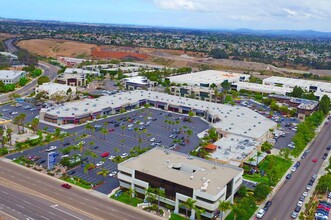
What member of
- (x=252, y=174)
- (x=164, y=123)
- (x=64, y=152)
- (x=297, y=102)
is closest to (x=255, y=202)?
(x=252, y=174)

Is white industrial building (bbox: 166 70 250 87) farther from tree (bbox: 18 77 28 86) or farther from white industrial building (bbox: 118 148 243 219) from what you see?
white industrial building (bbox: 118 148 243 219)

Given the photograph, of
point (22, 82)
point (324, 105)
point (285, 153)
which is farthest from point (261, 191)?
point (22, 82)

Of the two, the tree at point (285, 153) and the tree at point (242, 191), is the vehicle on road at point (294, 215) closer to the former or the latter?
the tree at point (242, 191)

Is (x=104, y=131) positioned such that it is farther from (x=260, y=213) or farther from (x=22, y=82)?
(x=22, y=82)

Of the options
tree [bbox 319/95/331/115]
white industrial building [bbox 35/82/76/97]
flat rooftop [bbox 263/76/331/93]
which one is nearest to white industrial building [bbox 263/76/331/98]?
flat rooftop [bbox 263/76/331/93]

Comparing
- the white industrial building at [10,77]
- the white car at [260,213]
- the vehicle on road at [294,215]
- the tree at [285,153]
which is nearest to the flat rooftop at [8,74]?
the white industrial building at [10,77]

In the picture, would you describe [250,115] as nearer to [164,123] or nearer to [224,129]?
[224,129]
